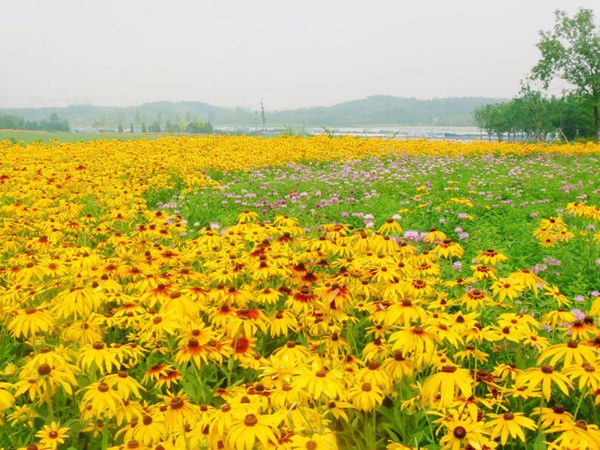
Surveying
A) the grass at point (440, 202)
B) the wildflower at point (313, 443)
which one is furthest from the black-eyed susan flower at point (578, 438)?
the grass at point (440, 202)

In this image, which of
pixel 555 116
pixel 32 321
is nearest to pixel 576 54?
pixel 555 116

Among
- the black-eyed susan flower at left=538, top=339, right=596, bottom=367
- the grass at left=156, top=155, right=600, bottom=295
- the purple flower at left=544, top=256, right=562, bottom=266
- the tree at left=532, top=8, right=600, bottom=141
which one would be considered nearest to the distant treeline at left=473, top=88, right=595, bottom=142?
the tree at left=532, top=8, right=600, bottom=141

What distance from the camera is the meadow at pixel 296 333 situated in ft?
6.36

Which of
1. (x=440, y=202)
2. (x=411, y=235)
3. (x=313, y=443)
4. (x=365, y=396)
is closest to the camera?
(x=313, y=443)

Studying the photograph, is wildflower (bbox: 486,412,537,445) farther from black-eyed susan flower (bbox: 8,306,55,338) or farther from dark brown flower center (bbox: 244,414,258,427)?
black-eyed susan flower (bbox: 8,306,55,338)

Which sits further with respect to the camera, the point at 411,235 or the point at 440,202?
the point at 440,202

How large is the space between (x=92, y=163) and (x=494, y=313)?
35.3 feet

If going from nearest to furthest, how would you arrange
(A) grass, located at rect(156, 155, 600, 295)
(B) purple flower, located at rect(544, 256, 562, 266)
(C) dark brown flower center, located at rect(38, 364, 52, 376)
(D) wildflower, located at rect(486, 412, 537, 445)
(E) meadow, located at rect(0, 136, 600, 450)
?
(D) wildflower, located at rect(486, 412, 537, 445)
(E) meadow, located at rect(0, 136, 600, 450)
(C) dark brown flower center, located at rect(38, 364, 52, 376)
(B) purple flower, located at rect(544, 256, 562, 266)
(A) grass, located at rect(156, 155, 600, 295)

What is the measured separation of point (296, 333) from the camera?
3.56 metres

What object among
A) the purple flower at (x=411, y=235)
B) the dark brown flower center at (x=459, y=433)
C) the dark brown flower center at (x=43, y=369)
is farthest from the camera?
the purple flower at (x=411, y=235)

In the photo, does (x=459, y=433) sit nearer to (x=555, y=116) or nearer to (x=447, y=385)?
(x=447, y=385)

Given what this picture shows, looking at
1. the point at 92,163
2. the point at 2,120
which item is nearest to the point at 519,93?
the point at 92,163

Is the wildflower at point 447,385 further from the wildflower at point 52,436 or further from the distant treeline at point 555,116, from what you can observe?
the distant treeline at point 555,116

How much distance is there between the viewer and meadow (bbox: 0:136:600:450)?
194cm
